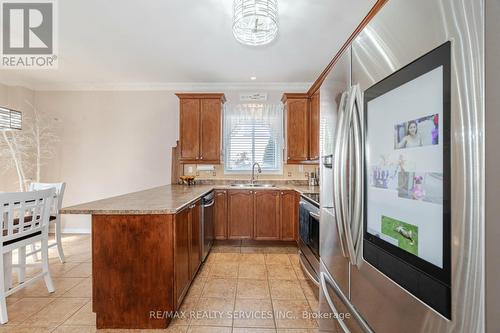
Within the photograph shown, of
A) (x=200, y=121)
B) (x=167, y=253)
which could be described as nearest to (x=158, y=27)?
(x=200, y=121)

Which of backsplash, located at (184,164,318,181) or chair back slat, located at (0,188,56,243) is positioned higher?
backsplash, located at (184,164,318,181)

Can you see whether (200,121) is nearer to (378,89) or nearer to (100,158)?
(100,158)

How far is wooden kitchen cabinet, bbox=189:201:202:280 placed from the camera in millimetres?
2469

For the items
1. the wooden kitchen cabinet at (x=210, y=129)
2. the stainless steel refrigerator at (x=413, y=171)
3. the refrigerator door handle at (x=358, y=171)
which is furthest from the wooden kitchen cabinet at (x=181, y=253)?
the wooden kitchen cabinet at (x=210, y=129)

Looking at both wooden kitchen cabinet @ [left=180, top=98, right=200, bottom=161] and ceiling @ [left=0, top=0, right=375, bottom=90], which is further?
wooden kitchen cabinet @ [left=180, top=98, right=200, bottom=161]

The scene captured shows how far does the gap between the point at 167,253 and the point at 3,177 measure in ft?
13.6

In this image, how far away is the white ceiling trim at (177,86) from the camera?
14.8ft

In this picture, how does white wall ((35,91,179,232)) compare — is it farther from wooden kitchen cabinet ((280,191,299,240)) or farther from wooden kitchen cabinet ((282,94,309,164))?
wooden kitchen cabinet ((280,191,299,240))

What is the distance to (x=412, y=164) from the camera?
722 millimetres

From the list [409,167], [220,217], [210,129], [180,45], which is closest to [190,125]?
[210,129]

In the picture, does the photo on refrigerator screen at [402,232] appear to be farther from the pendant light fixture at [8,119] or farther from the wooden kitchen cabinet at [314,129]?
the pendant light fixture at [8,119]

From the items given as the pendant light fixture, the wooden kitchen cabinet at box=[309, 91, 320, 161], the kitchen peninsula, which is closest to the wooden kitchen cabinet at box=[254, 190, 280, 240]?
the wooden kitchen cabinet at box=[309, 91, 320, 161]

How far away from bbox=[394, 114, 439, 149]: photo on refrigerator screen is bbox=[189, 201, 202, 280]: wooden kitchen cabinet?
203 cm

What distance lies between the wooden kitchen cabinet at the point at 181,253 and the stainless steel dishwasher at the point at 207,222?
686 mm
